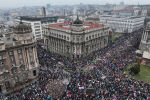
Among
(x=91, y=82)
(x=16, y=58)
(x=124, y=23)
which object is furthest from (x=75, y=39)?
(x=124, y=23)

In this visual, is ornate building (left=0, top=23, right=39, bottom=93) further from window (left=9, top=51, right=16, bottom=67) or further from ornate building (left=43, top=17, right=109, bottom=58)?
ornate building (left=43, top=17, right=109, bottom=58)

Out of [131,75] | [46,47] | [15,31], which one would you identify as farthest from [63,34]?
[131,75]

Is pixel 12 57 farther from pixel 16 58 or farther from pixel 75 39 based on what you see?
pixel 75 39

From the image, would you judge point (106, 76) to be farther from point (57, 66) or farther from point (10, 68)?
point (10, 68)

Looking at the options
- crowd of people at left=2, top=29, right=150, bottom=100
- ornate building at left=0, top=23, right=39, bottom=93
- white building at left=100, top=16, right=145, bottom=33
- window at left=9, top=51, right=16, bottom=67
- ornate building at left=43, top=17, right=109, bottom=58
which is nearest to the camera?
crowd of people at left=2, top=29, right=150, bottom=100

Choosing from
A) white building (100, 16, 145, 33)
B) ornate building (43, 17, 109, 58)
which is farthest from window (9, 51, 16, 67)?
white building (100, 16, 145, 33)

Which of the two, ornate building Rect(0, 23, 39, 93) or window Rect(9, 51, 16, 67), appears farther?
window Rect(9, 51, 16, 67)
